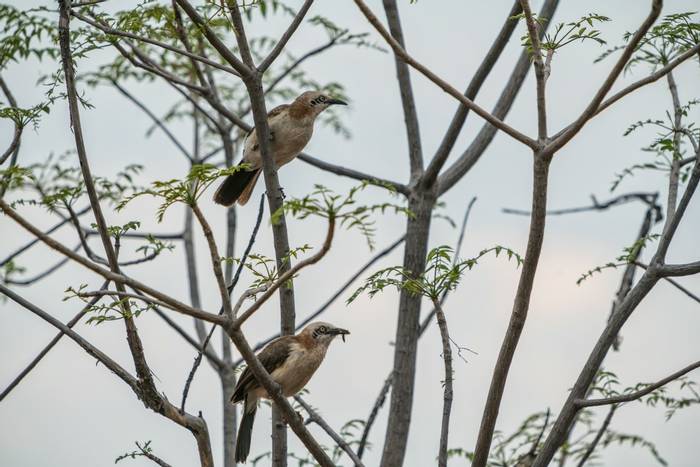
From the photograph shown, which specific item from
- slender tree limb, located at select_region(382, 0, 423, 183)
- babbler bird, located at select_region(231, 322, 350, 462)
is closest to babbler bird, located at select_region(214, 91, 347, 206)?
slender tree limb, located at select_region(382, 0, 423, 183)

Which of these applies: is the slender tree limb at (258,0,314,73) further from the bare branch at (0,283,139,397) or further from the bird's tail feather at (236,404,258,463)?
the bird's tail feather at (236,404,258,463)

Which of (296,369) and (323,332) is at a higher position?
(323,332)

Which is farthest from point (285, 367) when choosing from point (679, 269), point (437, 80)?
point (437, 80)

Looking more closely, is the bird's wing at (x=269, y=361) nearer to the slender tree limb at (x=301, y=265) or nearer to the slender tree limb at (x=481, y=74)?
the slender tree limb at (x=481, y=74)

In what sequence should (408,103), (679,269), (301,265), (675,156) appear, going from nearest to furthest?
1. (301,265)
2. (679,269)
3. (675,156)
4. (408,103)

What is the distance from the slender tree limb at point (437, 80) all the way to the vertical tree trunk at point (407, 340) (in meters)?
2.72

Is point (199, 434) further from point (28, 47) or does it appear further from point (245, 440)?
point (28, 47)

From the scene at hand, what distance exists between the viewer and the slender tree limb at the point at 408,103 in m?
7.50

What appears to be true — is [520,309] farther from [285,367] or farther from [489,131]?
[489,131]

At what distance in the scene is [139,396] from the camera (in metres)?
4.70

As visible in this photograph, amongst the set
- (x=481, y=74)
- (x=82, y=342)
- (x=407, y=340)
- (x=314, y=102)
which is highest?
(x=314, y=102)

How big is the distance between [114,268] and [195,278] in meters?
4.76

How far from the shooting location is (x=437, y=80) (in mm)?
3916

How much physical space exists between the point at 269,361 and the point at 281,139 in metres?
2.01
